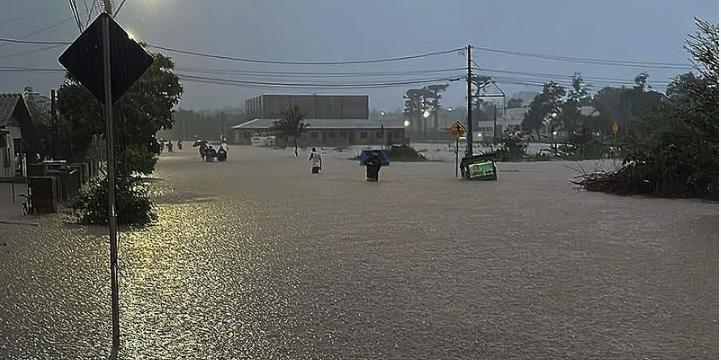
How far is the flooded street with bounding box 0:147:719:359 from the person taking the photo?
573 cm

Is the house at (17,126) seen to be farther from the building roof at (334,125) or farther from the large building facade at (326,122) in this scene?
the building roof at (334,125)

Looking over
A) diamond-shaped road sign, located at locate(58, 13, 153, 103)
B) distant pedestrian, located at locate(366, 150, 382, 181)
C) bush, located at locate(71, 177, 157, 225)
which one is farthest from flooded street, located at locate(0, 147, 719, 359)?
distant pedestrian, located at locate(366, 150, 382, 181)

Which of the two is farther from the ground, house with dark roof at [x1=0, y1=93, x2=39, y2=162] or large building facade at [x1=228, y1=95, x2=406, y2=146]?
large building facade at [x1=228, y1=95, x2=406, y2=146]

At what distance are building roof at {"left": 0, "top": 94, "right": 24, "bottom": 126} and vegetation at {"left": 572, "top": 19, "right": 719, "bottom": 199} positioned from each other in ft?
74.6

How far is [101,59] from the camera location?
5.64m

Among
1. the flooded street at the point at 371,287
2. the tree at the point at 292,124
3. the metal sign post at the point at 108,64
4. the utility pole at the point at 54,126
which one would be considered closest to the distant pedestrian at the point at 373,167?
the flooded street at the point at 371,287

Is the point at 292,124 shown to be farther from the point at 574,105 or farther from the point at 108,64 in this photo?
the point at 108,64

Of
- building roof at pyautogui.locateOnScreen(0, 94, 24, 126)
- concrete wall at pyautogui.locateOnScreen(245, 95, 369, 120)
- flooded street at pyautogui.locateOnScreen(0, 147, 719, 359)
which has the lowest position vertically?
flooded street at pyautogui.locateOnScreen(0, 147, 719, 359)

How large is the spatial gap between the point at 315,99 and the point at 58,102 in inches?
4130

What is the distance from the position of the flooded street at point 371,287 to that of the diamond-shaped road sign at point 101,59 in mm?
1934

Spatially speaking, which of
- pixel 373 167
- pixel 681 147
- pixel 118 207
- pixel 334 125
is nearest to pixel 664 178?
pixel 681 147

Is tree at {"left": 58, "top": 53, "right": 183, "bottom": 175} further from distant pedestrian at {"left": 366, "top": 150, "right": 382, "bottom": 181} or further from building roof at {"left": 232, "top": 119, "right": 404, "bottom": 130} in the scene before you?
building roof at {"left": 232, "top": 119, "right": 404, "bottom": 130}

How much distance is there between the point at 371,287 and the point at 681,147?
52.9 feet

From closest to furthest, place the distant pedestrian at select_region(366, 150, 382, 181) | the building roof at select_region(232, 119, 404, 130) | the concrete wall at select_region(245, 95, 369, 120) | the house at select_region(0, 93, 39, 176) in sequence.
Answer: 1. the distant pedestrian at select_region(366, 150, 382, 181)
2. the house at select_region(0, 93, 39, 176)
3. the building roof at select_region(232, 119, 404, 130)
4. the concrete wall at select_region(245, 95, 369, 120)
